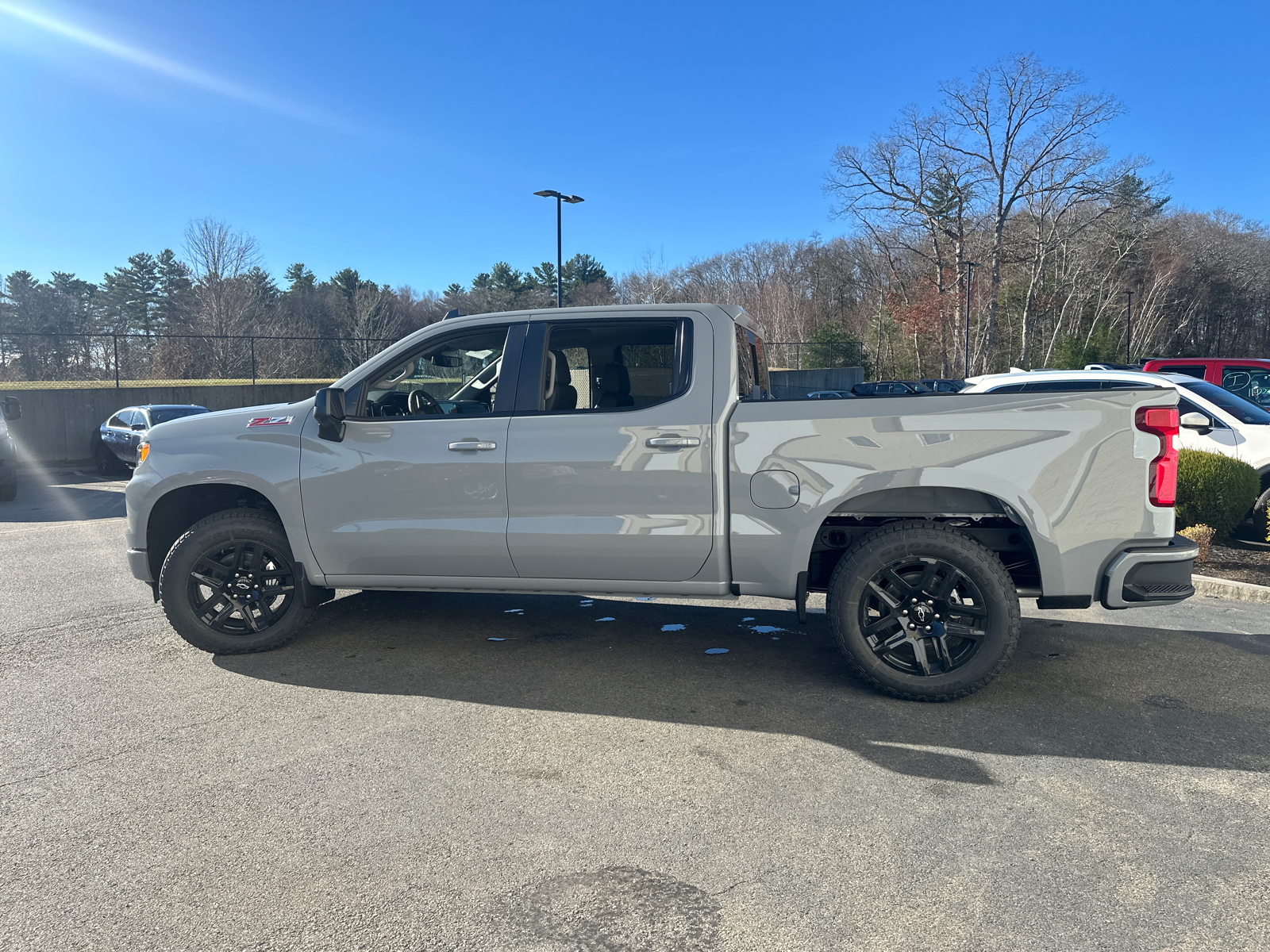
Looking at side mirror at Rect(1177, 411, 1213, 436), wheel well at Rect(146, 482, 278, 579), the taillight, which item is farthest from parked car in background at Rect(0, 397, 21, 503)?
side mirror at Rect(1177, 411, 1213, 436)

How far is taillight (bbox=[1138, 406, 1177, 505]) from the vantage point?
4.10 meters

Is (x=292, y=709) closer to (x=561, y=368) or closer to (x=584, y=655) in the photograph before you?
(x=584, y=655)

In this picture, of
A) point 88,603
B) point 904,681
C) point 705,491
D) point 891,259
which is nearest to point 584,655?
point 705,491

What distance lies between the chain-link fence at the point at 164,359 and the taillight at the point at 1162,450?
2297 cm

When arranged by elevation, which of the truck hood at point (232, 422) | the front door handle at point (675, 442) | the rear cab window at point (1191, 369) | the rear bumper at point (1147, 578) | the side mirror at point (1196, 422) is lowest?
the rear bumper at point (1147, 578)

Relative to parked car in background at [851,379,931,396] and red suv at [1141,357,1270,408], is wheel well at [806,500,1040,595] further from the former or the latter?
red suv at [1141,357,1270,408]

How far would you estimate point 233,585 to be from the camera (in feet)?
17.1

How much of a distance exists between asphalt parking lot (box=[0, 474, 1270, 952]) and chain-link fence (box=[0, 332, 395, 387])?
740 inches

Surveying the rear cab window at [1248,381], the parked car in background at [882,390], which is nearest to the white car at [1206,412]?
the parked car in background at [882,390]

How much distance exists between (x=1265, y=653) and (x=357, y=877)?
214 inches

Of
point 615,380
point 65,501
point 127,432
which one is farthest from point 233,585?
point 127,432

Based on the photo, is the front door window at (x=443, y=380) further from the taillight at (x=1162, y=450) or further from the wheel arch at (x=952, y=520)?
the taillight at (x=1162, y=450)

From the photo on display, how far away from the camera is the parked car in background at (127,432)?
16.2 m

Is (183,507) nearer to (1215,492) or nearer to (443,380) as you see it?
(443,380)
